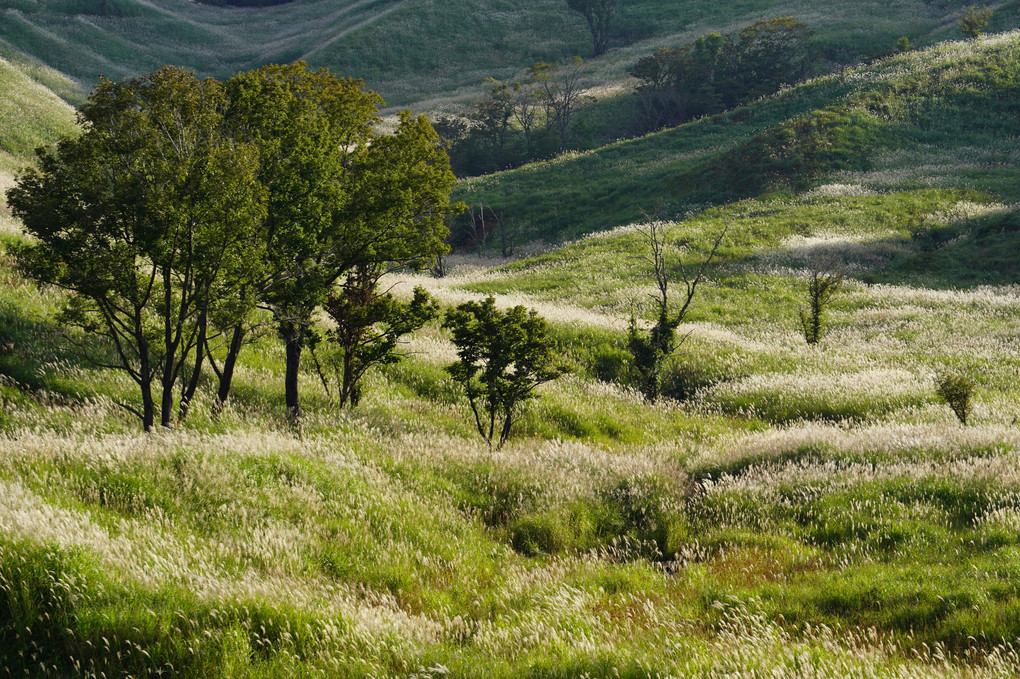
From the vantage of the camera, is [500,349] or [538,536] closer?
[538,536]

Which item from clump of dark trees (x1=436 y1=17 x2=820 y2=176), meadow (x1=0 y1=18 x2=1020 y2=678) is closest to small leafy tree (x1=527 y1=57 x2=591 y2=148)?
clump of dark trees (x1=436 y1=17 x2=820 y2=176)

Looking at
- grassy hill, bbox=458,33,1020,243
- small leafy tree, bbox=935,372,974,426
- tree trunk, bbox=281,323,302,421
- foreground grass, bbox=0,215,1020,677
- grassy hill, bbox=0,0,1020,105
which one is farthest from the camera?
grassy hill, bbox=0,0,1020,105

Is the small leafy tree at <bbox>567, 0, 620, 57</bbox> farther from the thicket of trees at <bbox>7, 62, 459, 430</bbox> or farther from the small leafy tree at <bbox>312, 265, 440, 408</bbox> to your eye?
the small leafy tree at <bbox>312, 265, 440, 408</bbox>

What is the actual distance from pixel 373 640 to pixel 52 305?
13.3 metres

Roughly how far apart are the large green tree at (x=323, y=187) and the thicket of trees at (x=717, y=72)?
208 feet

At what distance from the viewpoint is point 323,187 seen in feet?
37.5

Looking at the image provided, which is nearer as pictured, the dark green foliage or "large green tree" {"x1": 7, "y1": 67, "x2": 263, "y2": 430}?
the dark green foliage

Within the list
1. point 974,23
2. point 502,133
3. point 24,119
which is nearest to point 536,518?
point 24,119

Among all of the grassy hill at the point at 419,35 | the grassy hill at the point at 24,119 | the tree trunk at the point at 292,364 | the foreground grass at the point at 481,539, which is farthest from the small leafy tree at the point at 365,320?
the grassy hill at the point at 419,35

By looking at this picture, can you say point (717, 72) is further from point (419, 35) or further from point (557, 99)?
point (419, 35)

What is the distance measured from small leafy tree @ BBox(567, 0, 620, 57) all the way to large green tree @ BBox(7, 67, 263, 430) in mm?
103411

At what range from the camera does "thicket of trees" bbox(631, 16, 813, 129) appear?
68.6 metres

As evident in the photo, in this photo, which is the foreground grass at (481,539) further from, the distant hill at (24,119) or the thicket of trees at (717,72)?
the thicket of trees at (717,72)

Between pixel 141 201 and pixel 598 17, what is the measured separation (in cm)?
10655
